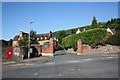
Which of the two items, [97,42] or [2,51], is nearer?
[2,51]

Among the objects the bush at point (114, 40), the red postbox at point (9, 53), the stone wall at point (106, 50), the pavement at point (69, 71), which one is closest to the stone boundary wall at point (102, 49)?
the stone wall at point (106, 50)

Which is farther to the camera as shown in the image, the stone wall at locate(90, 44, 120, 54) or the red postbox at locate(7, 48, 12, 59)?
the stone wall at locate(90, 44, 120, 54)

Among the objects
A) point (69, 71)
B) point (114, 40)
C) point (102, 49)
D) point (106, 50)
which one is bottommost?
point (69, 71)

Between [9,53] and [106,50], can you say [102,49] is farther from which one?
[9,53]

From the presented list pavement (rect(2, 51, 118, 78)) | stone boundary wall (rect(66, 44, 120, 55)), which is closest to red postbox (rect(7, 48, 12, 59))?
pavement (rect(2, 51, 118, 78))

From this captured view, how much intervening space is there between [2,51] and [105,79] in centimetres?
2986

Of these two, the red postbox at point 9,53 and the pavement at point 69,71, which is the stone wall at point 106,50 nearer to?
the red postbox at point 9,53

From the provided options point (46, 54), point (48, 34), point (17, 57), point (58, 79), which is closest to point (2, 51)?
point (17, 57)

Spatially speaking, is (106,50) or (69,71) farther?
(106,50)

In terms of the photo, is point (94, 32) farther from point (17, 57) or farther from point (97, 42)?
point (17, 57)

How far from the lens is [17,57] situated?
1628 inches

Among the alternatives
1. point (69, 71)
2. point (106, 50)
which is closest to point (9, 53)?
point (106, 50)

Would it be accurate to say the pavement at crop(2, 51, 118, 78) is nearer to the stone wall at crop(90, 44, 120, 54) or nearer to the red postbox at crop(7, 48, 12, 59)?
the red postbox at crop(7, 48, 12, 59)

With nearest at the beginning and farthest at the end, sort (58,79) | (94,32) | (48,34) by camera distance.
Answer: (58,79)
(94,32)
(48,34)
